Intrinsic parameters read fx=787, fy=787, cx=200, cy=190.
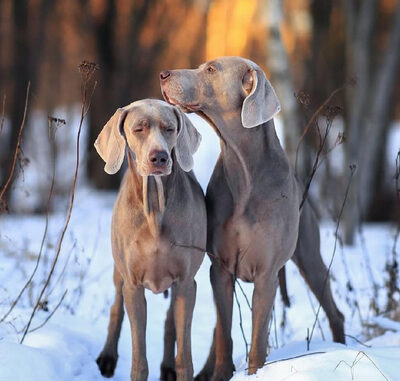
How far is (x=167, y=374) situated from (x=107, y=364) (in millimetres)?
361

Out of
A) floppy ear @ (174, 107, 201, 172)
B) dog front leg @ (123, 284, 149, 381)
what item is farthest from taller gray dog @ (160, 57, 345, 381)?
dog front leg @ (123, 284, 149, 381)

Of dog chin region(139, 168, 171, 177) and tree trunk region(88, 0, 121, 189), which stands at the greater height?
tree trunk region(88, 0, 121, 189)

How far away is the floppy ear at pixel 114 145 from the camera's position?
3.62m

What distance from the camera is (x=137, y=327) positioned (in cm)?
379

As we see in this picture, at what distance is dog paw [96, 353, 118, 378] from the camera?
174 inches

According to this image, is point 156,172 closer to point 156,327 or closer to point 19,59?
point 156,327

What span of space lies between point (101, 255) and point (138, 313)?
3.85 metres

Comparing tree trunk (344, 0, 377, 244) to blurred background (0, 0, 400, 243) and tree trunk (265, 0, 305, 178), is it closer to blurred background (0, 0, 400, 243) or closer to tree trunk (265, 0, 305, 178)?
blurred background (0, 0, 400, 243)

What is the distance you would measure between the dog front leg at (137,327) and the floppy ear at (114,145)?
23.7 inches

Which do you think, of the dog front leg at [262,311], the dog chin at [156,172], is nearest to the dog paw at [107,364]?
the dog front leg at [262,311]

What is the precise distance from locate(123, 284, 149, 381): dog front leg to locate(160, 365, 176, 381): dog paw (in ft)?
1.92

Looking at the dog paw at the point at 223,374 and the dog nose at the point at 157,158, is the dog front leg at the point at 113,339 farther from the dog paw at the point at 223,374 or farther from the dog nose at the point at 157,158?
the dog nose at the point at 157,158

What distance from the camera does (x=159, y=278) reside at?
3707 millimetres

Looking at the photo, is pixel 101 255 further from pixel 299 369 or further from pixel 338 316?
pixel 299 369
